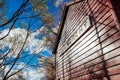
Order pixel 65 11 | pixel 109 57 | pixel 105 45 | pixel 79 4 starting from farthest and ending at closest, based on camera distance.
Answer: pixel 65 11 → pixel 79 4 → pixel 105 45 → pixel 109 57

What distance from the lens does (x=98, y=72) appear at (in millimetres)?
5496

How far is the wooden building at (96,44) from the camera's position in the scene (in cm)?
477

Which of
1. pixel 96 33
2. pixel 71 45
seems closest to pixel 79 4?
pixel 71 45

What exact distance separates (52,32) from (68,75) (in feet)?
51.9

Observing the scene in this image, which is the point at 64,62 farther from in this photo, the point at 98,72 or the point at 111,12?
the point at 111,12

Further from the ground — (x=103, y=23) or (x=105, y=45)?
(x=103, y=23)

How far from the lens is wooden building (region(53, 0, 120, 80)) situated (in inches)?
188

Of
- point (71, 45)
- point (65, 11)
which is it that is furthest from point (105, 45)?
point (65, 11)

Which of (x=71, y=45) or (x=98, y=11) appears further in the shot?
(x=71, y=45)

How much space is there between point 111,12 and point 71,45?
12.9ft

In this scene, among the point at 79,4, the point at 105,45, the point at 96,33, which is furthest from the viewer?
the point at 79,4

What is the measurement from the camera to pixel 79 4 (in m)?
8.49

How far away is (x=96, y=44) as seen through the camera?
5.85 metres

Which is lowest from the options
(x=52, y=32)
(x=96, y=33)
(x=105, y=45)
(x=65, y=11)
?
(x=105, y=45)
